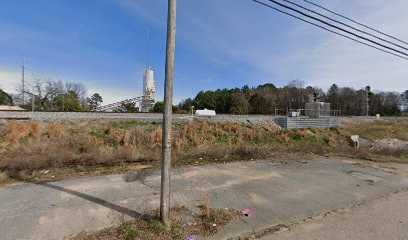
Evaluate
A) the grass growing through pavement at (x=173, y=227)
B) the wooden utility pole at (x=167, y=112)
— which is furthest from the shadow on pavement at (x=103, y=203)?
the wooden utility pole at (x=167, y=112)

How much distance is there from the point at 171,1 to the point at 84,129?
13400 millimetres

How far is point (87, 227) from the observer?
4684 mm

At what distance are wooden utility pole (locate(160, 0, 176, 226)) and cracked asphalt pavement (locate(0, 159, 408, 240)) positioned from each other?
0.86 m

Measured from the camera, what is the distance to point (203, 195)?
6680 millimetres

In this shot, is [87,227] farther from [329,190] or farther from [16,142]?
[16,142]

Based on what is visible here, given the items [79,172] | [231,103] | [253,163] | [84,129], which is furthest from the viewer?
[231,103]

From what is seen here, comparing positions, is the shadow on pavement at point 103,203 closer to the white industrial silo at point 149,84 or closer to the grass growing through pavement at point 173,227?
the grass growing through pavement at point 173,227

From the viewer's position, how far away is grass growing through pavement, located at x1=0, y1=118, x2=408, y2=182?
877 cm

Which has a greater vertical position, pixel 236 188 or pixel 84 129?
pixel 84 129

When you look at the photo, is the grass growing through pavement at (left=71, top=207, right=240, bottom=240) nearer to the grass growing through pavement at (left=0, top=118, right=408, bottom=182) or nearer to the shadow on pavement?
the shadow on pavement

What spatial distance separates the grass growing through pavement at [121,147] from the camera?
877 cm

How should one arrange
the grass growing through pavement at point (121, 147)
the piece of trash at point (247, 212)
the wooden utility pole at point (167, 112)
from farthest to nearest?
the grass growing through pavement at point (121, 147), the piece of trash at point (247, 212), the wooden utility pole at point (167, 112)

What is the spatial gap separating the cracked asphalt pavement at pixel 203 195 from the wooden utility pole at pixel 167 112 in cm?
86

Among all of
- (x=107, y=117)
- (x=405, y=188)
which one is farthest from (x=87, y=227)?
(x=107, y=117)
